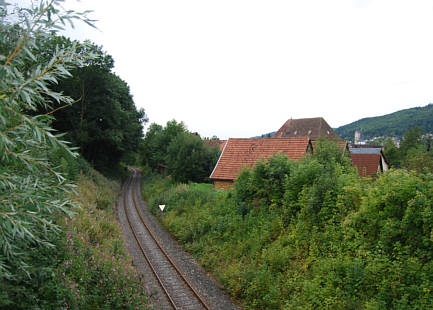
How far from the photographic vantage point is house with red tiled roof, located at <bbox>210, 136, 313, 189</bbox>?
786 inches

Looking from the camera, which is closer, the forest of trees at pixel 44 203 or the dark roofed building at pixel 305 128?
the forest of trees at pixel 44 203

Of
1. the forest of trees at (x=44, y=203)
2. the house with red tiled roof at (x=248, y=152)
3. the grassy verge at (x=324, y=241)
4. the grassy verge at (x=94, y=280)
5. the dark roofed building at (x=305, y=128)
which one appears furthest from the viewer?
the dark roofed building at (x=305, y=128)

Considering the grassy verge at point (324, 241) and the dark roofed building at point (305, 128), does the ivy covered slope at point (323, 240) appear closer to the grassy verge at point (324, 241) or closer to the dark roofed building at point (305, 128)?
the grassy verge at point (324, 241)

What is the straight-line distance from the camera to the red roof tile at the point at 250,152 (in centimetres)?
2000

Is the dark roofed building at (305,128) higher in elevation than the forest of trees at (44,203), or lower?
higher

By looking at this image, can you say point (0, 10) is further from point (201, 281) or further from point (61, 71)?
point (201, 281)

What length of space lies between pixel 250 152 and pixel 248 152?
6.9 inches

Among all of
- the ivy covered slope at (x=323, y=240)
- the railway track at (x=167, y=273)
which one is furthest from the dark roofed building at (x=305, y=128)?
the railway track at (x=167, y=273)

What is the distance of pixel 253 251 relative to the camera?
34.5 feet

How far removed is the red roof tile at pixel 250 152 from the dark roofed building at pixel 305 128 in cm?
2625

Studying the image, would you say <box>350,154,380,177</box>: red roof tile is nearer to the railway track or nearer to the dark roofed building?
the dark roofed building

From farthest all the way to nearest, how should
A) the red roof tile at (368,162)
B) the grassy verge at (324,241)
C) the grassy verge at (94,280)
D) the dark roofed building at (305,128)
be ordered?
the dark roofed building at (305,128)
the red roof tile at (368,162)
the grassy verge at (324,241)
the grassy verge at (94,280)

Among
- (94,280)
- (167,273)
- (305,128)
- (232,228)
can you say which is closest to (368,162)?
(305,128)

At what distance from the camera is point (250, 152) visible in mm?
21312
